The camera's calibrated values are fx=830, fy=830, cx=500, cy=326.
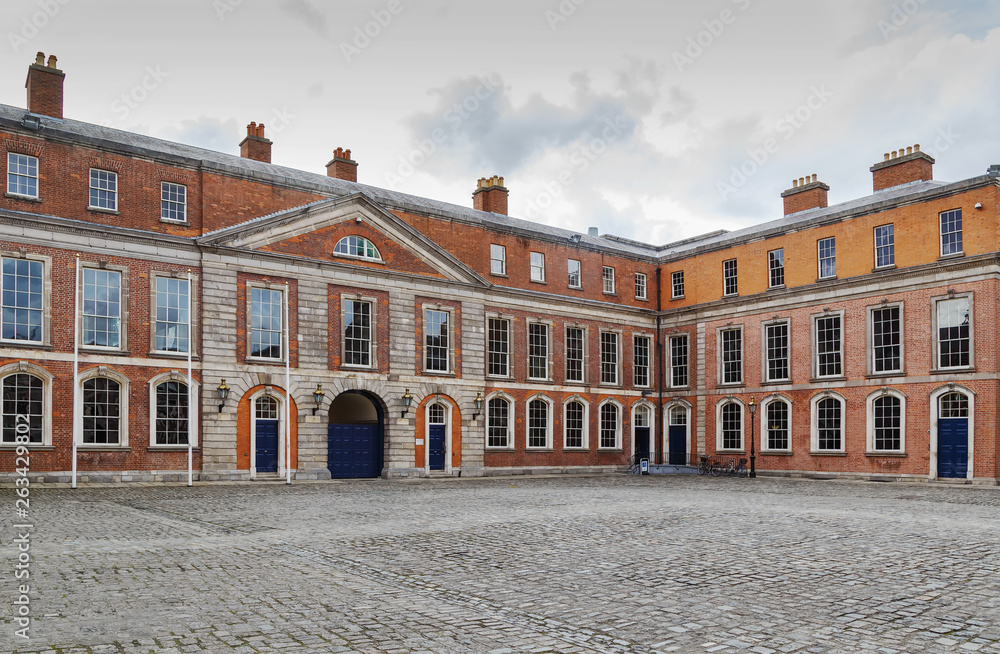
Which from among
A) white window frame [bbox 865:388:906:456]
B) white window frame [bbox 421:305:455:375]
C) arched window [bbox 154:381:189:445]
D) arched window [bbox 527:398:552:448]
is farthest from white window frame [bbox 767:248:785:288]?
arched window [bbox 154:381:189:445]

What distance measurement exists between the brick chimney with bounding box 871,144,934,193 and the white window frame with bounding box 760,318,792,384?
772 cm

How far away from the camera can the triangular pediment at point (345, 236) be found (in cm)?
2961

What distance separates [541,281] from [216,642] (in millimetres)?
32135

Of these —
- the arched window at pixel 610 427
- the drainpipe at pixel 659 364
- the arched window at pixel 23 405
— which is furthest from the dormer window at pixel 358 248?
the drainpipe at pixel 659 364

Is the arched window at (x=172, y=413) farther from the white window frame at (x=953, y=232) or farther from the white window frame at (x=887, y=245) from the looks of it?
the white window frame at (x=953, y=232)

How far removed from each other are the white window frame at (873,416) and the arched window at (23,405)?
3015 centimetres

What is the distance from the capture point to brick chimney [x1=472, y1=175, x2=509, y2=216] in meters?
41.6

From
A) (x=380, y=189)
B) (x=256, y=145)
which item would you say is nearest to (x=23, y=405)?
(x=256, y=145)

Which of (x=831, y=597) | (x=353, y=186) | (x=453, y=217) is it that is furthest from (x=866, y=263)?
(x=831, y=597)

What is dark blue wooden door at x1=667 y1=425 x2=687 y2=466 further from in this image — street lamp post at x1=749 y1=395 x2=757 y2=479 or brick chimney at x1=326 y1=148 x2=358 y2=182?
brick chimney at x1=326 y1=148 x2=358 y2=182

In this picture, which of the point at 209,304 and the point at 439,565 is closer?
the point at 439,565

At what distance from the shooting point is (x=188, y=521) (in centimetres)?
1642

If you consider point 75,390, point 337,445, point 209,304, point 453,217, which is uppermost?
point 453,217

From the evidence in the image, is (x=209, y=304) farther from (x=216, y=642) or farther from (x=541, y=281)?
(x=216, y=642)
